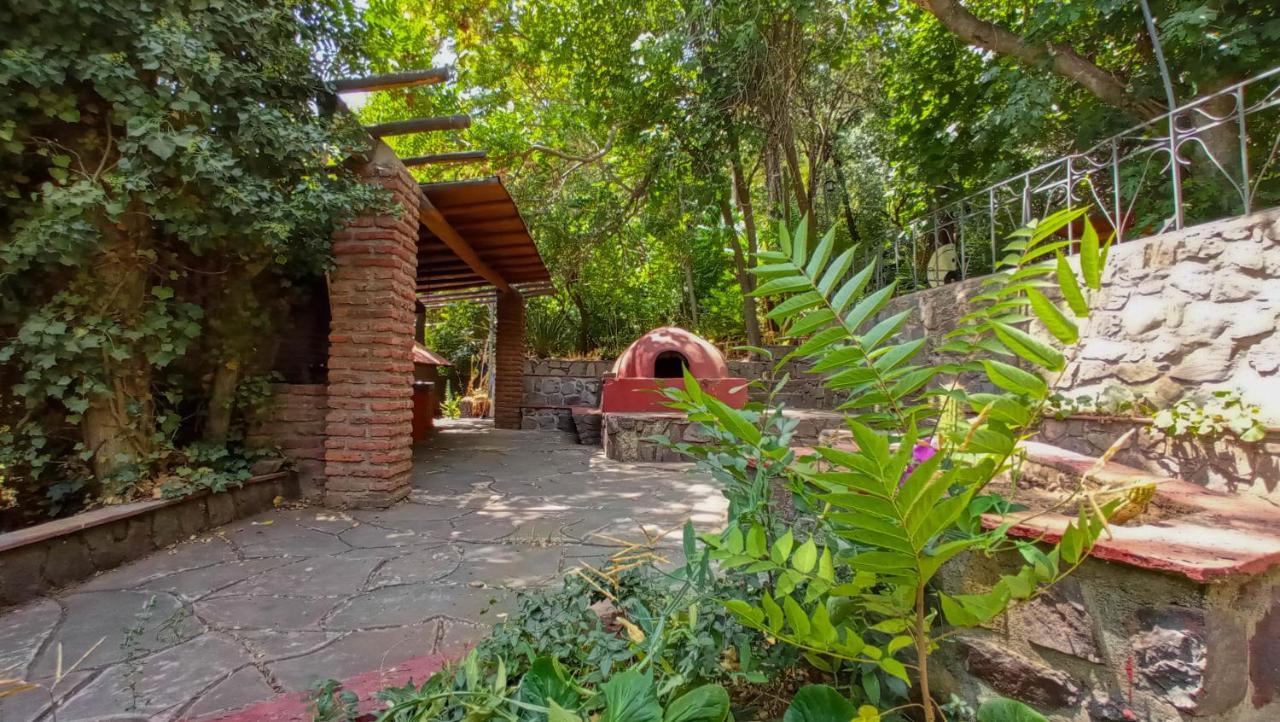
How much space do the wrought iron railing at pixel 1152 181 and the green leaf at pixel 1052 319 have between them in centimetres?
394

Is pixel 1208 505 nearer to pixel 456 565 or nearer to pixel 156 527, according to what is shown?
pixel 456 565

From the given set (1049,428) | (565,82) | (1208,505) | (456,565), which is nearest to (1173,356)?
(1049,428)

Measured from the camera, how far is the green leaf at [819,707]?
87 cm

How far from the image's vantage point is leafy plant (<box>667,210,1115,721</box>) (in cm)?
68

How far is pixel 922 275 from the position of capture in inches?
332

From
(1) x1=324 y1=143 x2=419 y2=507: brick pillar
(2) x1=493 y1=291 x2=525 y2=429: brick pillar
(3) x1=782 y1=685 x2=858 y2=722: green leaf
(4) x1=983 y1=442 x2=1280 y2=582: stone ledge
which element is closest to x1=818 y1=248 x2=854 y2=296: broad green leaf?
(4) x1=983 y1=442 x2=1280 y2=582: stone ledge

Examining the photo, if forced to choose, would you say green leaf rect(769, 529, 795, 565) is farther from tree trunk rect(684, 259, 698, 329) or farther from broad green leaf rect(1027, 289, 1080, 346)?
tree trunk rect(684, 259, 698, 329)

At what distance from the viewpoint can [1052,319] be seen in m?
0.73

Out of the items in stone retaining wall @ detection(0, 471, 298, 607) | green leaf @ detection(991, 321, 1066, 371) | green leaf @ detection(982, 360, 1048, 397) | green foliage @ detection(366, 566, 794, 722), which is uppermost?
green leaf @ detection(991, 321, 1066, 371)

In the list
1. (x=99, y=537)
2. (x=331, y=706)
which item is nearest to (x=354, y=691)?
(x=331, y=706)

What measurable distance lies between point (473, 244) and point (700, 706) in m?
6.16

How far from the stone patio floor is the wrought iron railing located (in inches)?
156

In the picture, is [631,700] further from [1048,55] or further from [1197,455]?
[1048,55]

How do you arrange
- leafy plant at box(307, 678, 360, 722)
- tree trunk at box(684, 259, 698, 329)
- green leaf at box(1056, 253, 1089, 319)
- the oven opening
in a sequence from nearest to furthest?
green leaf at box(1056, 253, 1089, 319) < leafy plant at box(307, 678, 360, 722) < the oven opening < tree trunk at box(684, 259, 698, 329)
